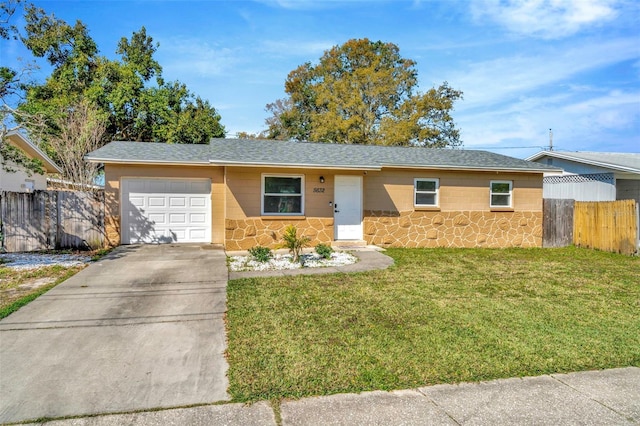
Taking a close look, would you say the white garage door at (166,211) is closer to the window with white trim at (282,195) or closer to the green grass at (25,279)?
the window with white trim at (282,195)

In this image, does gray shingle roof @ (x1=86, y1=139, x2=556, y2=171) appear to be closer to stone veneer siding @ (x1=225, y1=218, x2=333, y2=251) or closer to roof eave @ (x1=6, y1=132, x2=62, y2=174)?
stone veneer siding @ (x1=225, y1=218, x2=333, y2=251)

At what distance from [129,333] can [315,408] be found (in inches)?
113

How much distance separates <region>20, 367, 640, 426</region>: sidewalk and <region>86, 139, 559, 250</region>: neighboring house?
8236 mm

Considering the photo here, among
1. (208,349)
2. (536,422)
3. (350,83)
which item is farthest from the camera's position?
(350,83)

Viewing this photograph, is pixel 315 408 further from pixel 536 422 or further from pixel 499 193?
pixel 499 193

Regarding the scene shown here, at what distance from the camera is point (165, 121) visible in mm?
22219

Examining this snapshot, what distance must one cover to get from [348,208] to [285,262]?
12.6ft

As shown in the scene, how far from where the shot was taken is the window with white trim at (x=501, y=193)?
A: 13688mm

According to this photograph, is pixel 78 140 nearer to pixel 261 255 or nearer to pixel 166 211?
pixel 166 211

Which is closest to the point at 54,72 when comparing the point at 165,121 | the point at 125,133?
the point at 125,133

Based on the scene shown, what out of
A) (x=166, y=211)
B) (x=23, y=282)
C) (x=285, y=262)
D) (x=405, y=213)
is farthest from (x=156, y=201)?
(x=405, y=213)

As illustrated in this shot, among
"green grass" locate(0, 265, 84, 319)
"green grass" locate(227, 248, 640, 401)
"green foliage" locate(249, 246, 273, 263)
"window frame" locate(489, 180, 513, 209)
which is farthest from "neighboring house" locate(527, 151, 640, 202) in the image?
"green grass" locate(0, 265, 84, 319)

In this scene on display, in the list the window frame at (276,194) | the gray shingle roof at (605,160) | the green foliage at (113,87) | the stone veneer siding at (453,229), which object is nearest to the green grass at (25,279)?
the window frame at (276,194)

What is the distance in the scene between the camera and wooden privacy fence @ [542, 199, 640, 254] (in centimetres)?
1180
